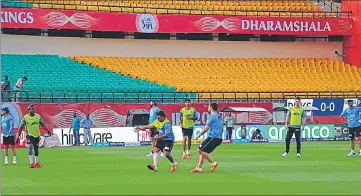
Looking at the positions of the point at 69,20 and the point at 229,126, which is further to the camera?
the point at 69,20

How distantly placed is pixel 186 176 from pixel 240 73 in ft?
121

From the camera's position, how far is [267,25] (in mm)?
60312

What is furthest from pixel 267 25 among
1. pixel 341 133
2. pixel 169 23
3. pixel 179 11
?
pixel 341 133

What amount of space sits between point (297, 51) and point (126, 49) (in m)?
13.6

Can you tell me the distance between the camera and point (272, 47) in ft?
206

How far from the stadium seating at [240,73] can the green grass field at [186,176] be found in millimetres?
23721

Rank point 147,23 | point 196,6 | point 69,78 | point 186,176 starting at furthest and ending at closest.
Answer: point 196,6 → point 147,23 → point 69,78 → point 186,176

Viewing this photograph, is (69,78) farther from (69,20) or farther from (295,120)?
(295,120)

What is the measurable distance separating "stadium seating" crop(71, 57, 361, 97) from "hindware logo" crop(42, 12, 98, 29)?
2350 mm

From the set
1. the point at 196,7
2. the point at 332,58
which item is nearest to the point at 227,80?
the point at 196,7

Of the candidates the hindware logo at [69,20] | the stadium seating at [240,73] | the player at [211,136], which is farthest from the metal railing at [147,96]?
the player at [211,136]

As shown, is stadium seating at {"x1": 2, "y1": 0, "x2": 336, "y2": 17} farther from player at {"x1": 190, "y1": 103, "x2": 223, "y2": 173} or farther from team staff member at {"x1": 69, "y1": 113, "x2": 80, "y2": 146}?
player at {"x1": 190, "y1": 103, "x2": 223, "y2": 173}

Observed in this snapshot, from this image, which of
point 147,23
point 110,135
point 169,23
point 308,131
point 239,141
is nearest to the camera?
point 110,135

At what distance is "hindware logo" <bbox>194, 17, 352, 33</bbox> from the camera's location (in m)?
58.7
